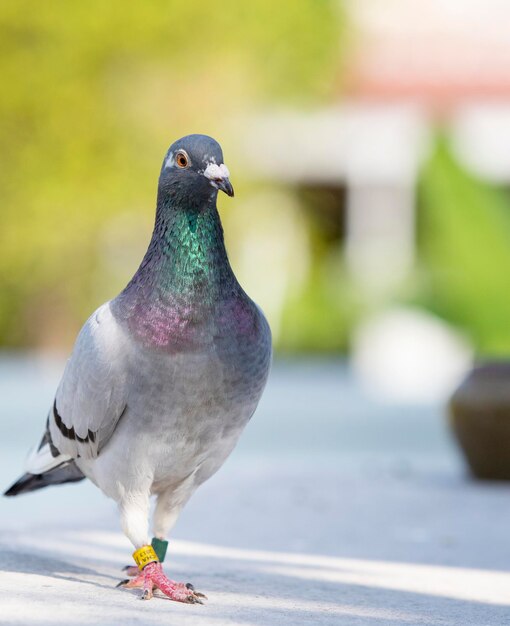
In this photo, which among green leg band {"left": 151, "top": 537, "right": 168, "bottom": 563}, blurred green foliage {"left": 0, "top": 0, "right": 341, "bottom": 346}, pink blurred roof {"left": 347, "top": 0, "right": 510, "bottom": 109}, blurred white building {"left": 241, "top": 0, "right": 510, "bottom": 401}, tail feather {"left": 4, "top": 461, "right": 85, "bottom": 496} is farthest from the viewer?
pink blurred roof {"left": 347, "top": 0, "right": 510, "bottom": 109}

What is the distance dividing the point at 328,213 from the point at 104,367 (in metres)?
14.8

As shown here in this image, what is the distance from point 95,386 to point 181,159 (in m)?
0.70

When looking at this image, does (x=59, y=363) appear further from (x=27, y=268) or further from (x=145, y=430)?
(x=145, y=430)

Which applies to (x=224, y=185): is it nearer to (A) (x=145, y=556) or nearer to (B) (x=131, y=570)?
(A) (x=145, y=556)

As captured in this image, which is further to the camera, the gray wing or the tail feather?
the tail feather

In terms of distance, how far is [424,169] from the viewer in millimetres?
9336

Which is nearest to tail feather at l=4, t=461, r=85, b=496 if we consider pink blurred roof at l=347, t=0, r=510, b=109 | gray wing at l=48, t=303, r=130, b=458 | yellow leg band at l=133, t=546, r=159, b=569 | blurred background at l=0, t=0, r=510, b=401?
gray wing at l=48, t=303, r=130, b=458

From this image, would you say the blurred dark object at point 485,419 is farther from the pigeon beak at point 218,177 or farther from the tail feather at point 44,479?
the pigeon beak at point 218,177

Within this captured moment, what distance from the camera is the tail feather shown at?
13.7 ft

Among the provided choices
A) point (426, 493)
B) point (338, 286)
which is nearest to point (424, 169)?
point (426, 493)

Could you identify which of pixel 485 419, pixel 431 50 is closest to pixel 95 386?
pixel 485 419

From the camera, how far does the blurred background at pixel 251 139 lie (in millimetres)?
14453

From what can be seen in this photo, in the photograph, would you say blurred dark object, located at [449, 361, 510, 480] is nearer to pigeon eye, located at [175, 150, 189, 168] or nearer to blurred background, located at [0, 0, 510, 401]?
pigeon eye, located at [175, 150, 189, 168]

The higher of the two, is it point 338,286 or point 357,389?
point 338,286
